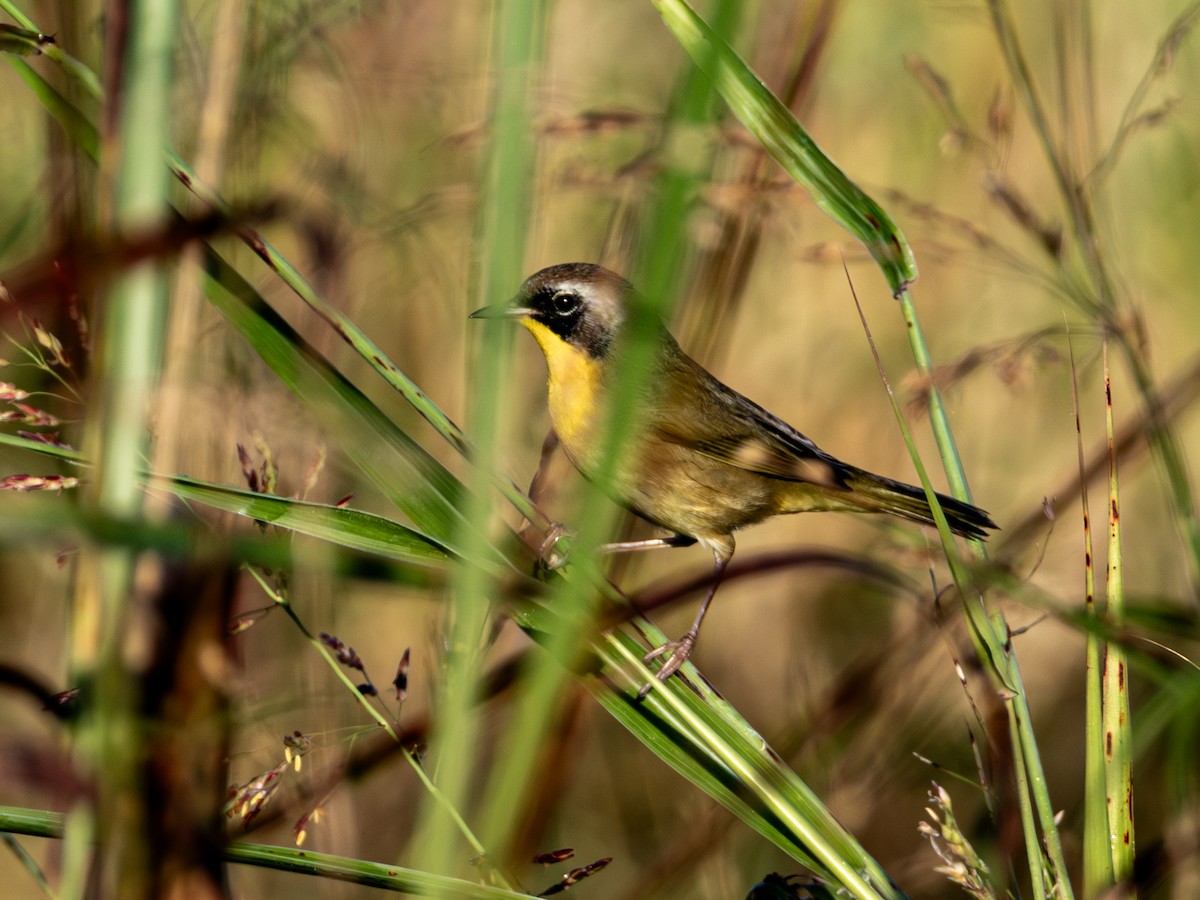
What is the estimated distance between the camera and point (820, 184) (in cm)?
181

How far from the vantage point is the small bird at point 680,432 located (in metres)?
3.50

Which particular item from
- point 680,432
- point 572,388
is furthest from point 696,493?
point 572,388

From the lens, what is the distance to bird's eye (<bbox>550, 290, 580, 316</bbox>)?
3664 mm

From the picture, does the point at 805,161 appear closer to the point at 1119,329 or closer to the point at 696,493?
the point at 1119,329

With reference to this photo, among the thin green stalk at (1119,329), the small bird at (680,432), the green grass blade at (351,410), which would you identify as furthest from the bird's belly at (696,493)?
the green grass blade at (351,410)

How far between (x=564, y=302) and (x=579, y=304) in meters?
0.05

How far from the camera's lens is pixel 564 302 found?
368 centimetres

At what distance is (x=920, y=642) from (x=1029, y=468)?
3.18 metres

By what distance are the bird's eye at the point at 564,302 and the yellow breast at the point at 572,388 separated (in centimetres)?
9

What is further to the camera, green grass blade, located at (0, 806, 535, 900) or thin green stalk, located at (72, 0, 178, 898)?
green grass blade, located at (0, 806, 535, 900)

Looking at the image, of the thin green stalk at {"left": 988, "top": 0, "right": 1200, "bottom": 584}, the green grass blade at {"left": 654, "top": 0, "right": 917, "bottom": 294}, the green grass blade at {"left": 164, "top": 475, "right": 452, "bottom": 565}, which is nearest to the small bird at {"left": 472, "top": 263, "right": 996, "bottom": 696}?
the thin green stalk at {"left": 988, "top": 0, "right": 1200, "bottom": 584}

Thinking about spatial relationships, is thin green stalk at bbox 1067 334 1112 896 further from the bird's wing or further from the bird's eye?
the bird's eye

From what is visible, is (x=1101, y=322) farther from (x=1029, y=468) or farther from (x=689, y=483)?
(x=1029, y=468)

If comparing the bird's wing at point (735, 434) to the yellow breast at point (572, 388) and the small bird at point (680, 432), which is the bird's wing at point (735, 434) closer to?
the small bird at point (680, 432)
